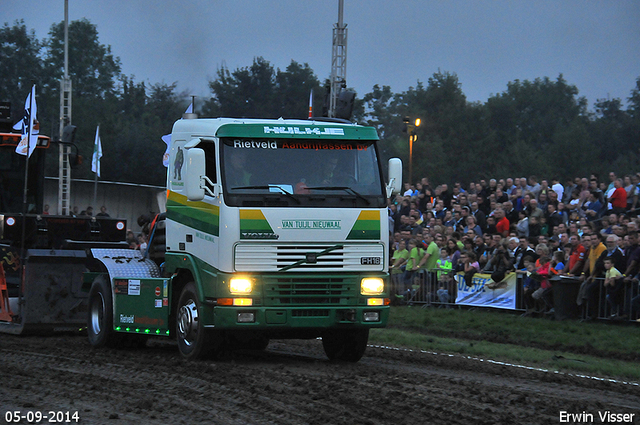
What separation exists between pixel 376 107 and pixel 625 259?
286 ft

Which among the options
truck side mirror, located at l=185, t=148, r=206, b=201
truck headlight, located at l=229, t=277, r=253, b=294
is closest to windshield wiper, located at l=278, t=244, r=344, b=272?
truck headlight, located at l=229, t=277, r=253, b=294

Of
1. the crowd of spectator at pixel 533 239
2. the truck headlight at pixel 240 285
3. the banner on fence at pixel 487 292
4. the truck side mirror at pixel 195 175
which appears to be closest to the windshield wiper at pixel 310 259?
the truck headlight at pixel 240 285

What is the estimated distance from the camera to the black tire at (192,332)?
1060 centimetres

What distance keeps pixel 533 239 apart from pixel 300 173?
1003cm

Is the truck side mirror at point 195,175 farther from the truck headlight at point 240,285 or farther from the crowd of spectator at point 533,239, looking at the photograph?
the crowd of spectator at point 533,239

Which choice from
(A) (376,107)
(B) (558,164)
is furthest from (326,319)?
(A) (376,107)

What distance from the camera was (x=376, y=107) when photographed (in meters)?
103

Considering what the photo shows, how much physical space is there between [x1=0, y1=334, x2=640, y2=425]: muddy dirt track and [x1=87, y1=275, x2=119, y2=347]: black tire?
0.58 meters

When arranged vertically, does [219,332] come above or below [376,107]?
below

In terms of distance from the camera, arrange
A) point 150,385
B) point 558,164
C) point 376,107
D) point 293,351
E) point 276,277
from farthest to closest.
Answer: point 376,107, point 558,164, point 293,351, point 276,277, point 150,385

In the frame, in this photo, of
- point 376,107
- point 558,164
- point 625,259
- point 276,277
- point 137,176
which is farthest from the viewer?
point 376,107

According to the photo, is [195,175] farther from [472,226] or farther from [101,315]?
[472,226]

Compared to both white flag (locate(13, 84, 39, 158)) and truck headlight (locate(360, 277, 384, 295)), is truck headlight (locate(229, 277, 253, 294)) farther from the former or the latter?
white flag (locate(13, 84, 39, 158))

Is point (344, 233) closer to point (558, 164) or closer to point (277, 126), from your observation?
point (277, 126)
